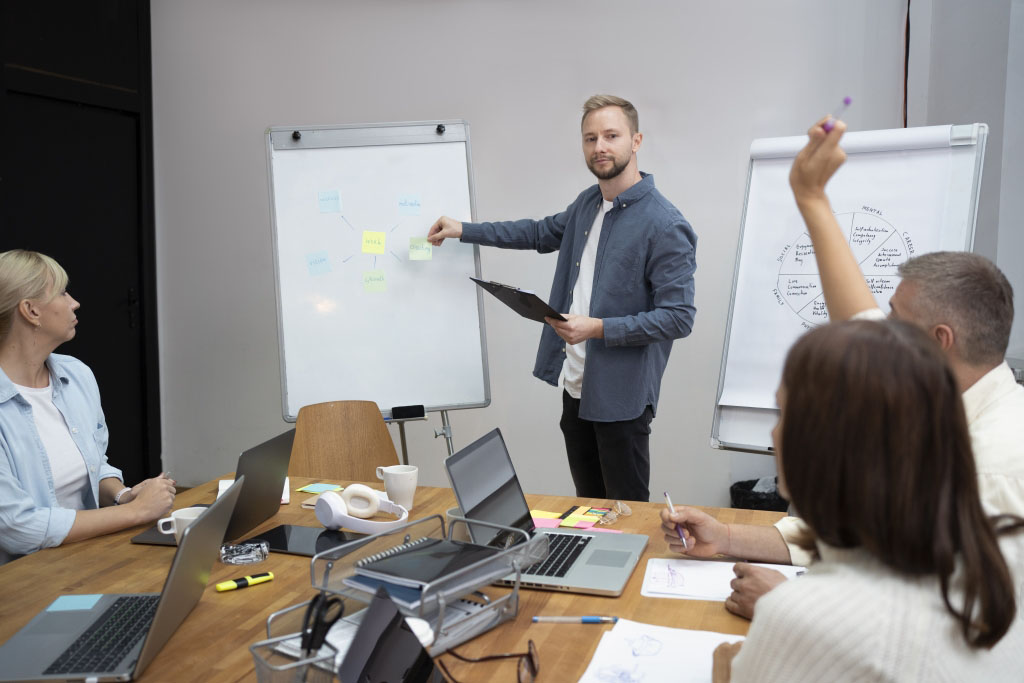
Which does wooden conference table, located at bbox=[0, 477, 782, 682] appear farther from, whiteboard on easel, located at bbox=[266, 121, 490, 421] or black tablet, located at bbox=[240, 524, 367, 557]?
whiteboard on easel, located at bbox=[266, 121, 490, 421]

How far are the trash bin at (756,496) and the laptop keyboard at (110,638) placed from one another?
252cm

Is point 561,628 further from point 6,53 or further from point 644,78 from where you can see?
point 6,53

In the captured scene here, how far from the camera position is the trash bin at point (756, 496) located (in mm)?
3379

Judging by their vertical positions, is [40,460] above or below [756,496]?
above

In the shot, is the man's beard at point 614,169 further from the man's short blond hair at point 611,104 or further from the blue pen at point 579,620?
the blue pen at point 579,620

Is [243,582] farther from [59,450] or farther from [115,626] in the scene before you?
[59,450]

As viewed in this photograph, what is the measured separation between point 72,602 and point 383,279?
6.15ft

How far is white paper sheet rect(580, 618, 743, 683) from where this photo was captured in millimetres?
1138

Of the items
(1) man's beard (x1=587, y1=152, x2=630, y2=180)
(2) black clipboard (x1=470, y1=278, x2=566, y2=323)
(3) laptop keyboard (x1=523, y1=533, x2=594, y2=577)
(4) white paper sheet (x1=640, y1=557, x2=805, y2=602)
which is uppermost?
(1) man's beard (x1=587, y1=152, x2=630, y2=180)

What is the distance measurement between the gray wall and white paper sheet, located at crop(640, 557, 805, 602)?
1749 millimetres

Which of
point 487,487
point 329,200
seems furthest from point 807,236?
point 329,200

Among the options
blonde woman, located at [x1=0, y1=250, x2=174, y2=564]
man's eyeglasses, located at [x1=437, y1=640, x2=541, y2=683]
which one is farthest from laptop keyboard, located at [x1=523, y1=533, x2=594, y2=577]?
blonde woman, located at [x1=0, y1=250, x2=174, y2=564]

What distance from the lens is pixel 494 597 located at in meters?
1.36

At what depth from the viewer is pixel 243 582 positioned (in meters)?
1.50
